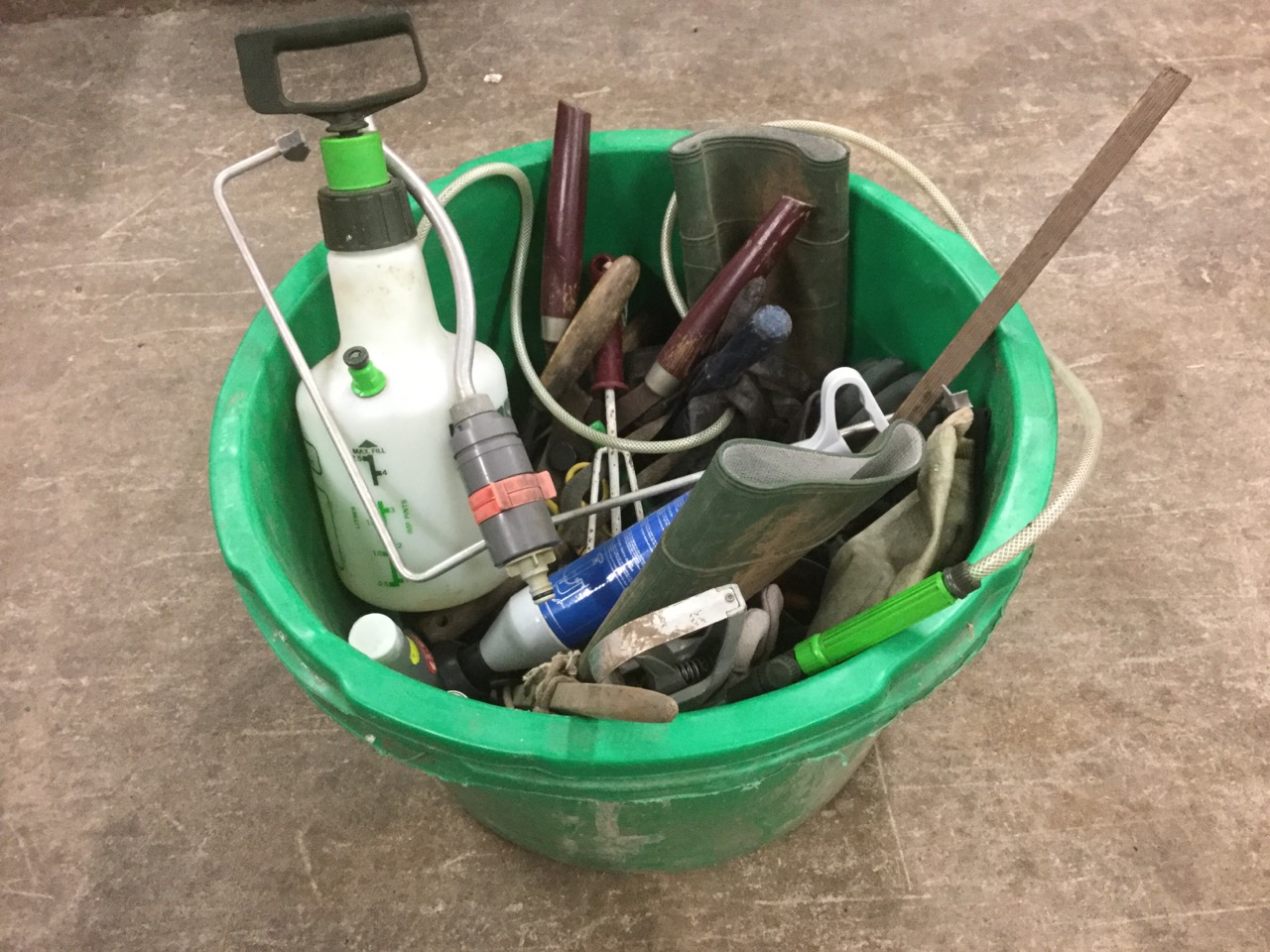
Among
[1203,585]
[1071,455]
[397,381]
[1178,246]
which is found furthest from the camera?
[1178,246]

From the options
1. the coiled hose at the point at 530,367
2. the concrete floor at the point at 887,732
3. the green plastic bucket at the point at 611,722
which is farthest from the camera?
the concrete floor at the point at 887,732

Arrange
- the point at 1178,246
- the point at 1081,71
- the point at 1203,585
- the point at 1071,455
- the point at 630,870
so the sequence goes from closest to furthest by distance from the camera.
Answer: the point at 630,870 → the point at 1203,585 → the point at 1071,455 → the point at 1178,246 → the point at 1081,71

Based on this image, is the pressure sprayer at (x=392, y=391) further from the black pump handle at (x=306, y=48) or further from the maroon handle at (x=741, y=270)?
the maroon handle at (x=741, y=270)

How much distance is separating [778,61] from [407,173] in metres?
1.02

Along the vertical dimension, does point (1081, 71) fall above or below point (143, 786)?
above

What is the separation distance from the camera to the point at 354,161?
0.52 m

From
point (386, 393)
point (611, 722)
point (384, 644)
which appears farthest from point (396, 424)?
point (611, 722)

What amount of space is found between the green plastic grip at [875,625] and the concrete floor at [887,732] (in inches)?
14.2

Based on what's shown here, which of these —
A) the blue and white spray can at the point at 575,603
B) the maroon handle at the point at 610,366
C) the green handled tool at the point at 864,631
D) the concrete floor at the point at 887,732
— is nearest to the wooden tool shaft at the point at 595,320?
the maroon handle at the point at 610,366

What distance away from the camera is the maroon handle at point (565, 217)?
26.6 inches

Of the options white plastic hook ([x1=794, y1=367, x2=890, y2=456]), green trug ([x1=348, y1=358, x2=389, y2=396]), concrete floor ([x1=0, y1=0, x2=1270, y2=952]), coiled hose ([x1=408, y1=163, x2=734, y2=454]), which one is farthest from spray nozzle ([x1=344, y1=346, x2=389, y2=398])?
concrete floor ([x1=0, y1=0, x2=1270, y2=952])

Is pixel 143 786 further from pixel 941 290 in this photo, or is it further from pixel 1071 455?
pixel 1071 455

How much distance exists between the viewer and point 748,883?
76cm

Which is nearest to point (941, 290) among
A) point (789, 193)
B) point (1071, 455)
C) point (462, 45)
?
point (789, 193)
